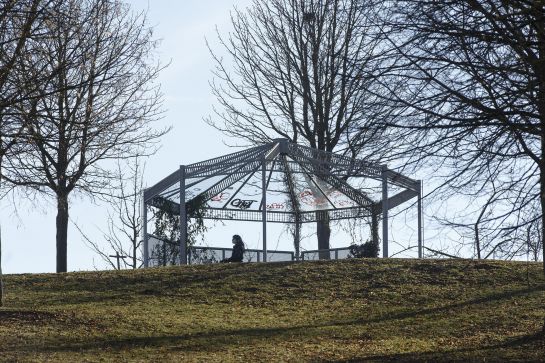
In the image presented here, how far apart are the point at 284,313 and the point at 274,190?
965 cm

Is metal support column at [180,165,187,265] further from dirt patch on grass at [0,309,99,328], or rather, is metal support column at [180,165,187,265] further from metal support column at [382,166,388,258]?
dirt patch on grass at [0,309,99,328]

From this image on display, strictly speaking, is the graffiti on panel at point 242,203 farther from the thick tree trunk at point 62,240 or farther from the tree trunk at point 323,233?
the thick tree trunk at point 62,240

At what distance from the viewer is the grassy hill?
41.7 feet

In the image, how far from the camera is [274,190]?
25.5 m

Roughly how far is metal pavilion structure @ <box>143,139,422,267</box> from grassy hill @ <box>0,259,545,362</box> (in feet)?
9.78

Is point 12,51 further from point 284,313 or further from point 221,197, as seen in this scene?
point 221,197

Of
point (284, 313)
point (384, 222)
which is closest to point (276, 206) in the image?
point (384, 222)

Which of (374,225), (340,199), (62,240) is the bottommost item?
(62,240)

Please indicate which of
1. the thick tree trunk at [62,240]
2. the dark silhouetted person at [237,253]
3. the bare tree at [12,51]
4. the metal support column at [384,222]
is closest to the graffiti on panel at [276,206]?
the dark silhouetted person at [237,253]

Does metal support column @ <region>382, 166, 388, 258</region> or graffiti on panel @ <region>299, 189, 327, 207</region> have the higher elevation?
graffiti on panel @ <region>299, 189, 327, 207</region>

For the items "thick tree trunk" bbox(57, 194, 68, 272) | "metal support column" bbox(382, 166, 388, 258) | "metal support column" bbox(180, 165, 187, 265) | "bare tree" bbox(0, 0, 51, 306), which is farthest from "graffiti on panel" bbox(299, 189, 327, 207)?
"bare tree" bbox(0, 0, 51, 306)

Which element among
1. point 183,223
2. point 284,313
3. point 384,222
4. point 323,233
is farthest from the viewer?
point 323,233

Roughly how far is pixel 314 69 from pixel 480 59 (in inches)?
593

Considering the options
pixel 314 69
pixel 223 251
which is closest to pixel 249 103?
pixel 314 69
